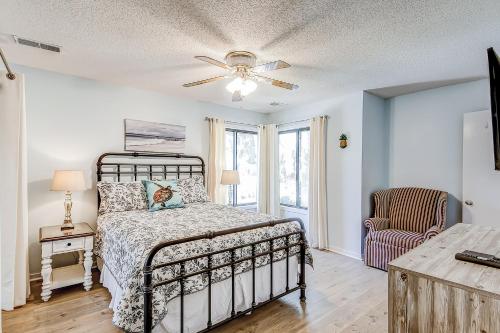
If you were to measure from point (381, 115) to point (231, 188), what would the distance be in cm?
288

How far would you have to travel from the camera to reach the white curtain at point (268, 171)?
5.43m

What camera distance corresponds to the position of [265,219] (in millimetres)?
2910

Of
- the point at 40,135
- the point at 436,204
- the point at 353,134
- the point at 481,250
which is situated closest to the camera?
the point at 481,250

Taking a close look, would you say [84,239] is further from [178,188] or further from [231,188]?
[231,188]

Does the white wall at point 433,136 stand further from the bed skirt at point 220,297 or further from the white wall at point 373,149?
the bed skirt at point 220,297

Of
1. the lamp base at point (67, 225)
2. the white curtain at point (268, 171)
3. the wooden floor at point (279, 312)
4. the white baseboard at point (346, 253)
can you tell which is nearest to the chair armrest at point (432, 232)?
the wooden floor at point (279, 312)

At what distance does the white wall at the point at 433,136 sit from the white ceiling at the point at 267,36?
46 centimetres

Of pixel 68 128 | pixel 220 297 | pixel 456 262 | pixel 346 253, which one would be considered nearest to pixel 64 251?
pixel 68 128

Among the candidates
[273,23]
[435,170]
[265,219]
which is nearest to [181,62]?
[273,23]

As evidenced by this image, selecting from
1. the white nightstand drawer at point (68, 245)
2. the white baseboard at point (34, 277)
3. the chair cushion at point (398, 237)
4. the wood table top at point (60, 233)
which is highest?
the wood table top at point (60, 233)

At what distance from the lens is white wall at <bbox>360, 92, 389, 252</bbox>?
4051mm

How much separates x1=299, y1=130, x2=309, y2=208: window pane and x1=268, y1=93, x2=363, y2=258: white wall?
1.84 feet

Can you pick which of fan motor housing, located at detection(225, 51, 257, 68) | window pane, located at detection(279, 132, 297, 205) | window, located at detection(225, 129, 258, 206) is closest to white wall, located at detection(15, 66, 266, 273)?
window, located at detection(225, 129, 258, 206)

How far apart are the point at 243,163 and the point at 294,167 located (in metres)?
1.01
